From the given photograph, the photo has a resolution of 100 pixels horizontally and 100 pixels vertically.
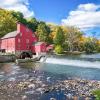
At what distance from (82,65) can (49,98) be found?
28.7 m

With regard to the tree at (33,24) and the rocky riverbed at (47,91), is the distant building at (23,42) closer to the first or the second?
the tree at (33,24)

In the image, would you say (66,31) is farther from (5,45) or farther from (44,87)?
(44,87)

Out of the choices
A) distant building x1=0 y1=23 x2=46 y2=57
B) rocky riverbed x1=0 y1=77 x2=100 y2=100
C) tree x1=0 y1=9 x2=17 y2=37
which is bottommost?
rocky riverbed x1=0 y1=77 x2=100 y2=100

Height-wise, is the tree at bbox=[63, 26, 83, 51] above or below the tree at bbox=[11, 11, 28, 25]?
below

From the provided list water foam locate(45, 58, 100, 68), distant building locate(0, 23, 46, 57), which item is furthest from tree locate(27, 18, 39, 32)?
water foam locate(45, 58, 100, 68)

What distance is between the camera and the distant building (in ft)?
249

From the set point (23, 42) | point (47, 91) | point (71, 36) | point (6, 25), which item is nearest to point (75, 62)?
point (23, 42)

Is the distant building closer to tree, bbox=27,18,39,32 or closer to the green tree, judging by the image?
tree, bbox=27,18,39,32

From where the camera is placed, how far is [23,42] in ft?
254

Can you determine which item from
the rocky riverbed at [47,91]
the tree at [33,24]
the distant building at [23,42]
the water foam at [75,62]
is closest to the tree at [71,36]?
the tree at [33,24]

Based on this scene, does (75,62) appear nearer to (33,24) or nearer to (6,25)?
(6,25)

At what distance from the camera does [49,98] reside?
22.7 meters

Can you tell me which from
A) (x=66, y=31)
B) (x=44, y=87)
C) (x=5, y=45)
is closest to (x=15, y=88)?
(x=44, y=87)

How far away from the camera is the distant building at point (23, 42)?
75.8m
